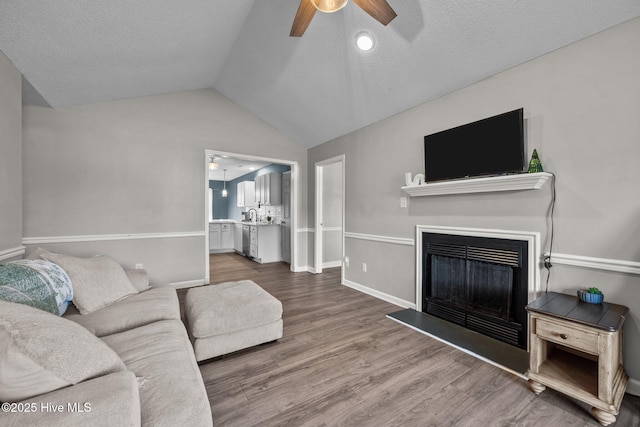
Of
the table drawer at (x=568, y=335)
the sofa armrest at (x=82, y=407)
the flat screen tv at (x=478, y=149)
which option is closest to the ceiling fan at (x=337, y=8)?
the flat screen tv at (x=478, y=149)

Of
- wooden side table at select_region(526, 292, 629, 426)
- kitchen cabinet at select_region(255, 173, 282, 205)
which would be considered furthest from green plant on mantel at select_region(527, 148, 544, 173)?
kitchen cabinet at select_region(255, 173, 282, 205)

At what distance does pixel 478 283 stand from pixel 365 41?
2.58 m

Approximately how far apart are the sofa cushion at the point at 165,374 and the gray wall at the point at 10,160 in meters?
1.75

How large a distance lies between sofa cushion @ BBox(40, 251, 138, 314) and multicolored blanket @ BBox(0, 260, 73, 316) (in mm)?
66

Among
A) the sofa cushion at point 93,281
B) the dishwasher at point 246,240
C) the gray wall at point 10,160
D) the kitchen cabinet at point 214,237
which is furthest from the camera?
the kitchen cabinet at point 214,237

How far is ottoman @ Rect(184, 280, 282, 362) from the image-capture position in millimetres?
1934

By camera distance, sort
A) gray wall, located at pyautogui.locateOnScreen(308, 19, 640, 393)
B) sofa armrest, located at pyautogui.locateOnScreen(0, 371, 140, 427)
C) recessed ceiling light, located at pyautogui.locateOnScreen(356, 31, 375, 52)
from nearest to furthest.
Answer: sofa armrest, located at pyautogui.locateOnScreen(0, 371, 140, 427), gray wall, located at pyautogui.locateOnScreen(308, 19, 640, 393), recessed ceiling light, located at pyautogui.locateOnScreen(356, 31, 375, 52)

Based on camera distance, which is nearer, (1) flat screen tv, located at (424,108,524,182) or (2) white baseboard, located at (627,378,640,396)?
(2) white baseboard, located at (627,378,640,396)

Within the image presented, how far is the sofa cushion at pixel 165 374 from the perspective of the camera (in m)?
0.95

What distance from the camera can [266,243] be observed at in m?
5.87

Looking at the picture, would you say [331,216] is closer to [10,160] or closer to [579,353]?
[579,353]

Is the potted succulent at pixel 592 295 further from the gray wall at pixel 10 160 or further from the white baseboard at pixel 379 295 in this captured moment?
the gray wall at pixel 10 160

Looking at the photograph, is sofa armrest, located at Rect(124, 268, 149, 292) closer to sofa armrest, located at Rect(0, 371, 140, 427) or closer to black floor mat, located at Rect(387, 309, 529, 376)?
sofa armrest, located at Rect(0, 371, 140, 427)

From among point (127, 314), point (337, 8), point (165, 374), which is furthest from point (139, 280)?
point (337, 8)
